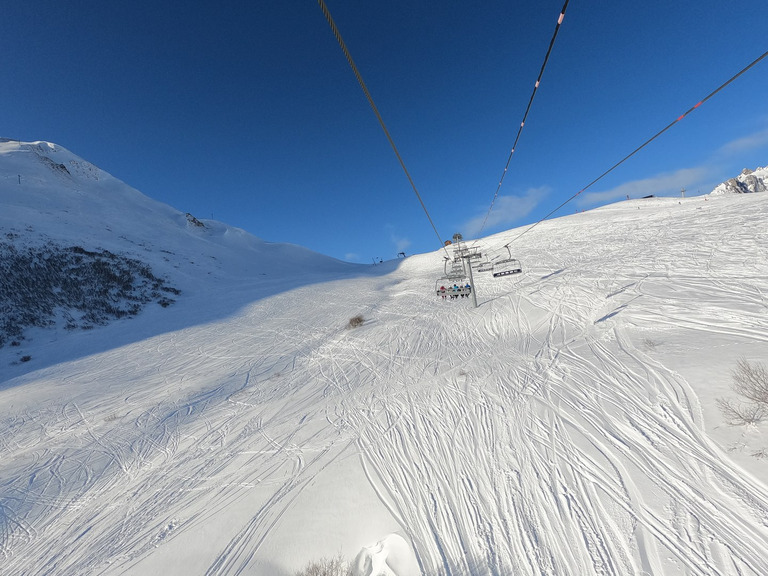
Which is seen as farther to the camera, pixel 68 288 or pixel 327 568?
pixel 68 288

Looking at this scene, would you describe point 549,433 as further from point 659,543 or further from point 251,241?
point 251,241

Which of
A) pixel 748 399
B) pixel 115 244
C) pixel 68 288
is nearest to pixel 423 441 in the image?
pixel 748 399

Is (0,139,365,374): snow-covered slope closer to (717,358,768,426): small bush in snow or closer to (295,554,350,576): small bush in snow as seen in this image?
(295,554,350,576): small bush in snow

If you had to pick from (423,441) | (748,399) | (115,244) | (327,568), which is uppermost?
(115,244)

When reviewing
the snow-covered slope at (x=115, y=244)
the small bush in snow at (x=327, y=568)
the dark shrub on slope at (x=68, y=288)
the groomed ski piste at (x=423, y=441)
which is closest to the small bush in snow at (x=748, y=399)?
the groomed ski piste at (x=423, y=441)

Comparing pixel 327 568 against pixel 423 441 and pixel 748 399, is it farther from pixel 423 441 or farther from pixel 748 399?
pixel 748 399

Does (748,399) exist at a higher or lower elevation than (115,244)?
lower

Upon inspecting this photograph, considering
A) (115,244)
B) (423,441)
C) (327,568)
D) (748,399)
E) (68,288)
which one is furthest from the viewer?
(115,244)
